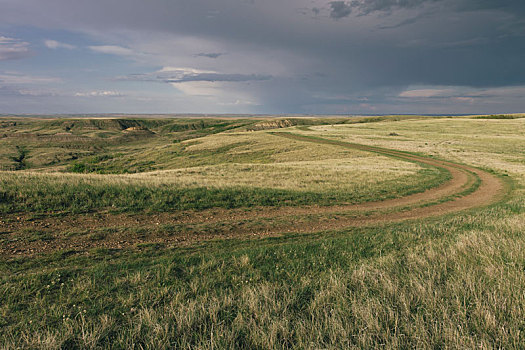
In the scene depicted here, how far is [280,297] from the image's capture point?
466 cm

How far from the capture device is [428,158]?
4009cm

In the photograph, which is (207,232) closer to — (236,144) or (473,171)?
(473,171)

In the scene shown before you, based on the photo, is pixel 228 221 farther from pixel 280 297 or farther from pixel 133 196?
pixel 280 297

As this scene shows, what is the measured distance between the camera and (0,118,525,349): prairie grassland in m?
3.56

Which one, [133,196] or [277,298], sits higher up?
[277,298]

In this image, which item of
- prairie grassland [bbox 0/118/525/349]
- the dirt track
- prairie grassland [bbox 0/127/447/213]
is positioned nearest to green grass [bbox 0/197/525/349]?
prairie grassland [bbox 0/118/525/349]

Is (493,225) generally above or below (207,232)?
above

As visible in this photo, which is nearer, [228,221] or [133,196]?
[228,221]

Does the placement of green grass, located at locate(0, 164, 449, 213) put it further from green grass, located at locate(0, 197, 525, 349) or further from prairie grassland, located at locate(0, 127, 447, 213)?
green grass, located at locate(0, 197, 525, 349)

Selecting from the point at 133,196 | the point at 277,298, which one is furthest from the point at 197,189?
the point at 277,298

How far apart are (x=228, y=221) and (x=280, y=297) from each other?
763 cm

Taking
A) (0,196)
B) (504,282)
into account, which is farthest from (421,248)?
(0,196)

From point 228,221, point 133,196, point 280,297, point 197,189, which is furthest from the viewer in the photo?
point 197,189

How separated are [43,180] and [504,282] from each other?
1948 cm
